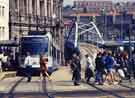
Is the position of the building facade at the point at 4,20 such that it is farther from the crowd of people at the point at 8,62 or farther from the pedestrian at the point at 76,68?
the pedestrian at the point at 76,68

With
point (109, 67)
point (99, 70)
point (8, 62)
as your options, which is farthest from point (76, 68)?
point (8, 62)

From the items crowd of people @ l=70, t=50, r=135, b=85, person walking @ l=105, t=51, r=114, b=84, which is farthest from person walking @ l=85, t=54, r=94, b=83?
person walking @ l=105, t=51, r=114, b=84

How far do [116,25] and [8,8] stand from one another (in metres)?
104

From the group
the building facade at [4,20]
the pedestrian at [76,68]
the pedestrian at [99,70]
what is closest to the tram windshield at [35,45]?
the pedestrian at [99,70]

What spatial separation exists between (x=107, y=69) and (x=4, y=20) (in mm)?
49887

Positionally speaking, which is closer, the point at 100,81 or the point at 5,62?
the point at 100,81

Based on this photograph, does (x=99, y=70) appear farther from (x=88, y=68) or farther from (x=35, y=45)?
(x=35, y=45)

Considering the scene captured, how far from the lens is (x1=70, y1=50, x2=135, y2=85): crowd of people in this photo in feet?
129

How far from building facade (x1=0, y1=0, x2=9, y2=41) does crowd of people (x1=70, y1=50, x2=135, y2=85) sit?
43.8 m

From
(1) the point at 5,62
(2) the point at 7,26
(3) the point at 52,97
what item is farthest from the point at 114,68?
(2) the point at 7,26

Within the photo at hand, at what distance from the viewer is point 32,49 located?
59.6 meters

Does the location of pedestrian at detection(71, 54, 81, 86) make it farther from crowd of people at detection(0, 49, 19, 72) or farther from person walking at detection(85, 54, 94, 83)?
crowd of people at detection(0, 49, 19, 72)

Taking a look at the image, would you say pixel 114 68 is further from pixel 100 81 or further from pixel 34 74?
pixel 34 74

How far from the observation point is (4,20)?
88000 mm
